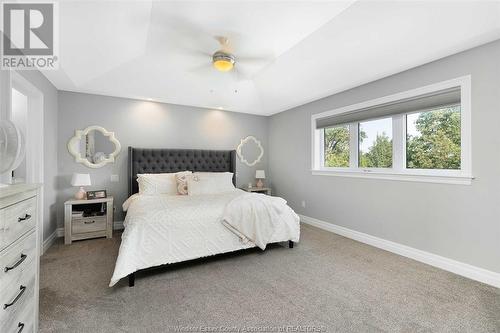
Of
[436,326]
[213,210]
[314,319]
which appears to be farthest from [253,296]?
[436,326]

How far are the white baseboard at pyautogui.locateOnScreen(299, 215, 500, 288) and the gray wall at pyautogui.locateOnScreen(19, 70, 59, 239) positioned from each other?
4.25 meters

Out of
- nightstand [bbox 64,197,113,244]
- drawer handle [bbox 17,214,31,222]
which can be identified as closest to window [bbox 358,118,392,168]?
drawer handle [bbox 17,214,31,222]

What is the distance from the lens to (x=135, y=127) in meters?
4.23

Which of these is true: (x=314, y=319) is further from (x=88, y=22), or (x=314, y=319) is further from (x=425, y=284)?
(x=88, y=22)

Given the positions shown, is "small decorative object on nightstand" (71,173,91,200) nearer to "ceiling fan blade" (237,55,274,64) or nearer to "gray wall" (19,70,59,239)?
"gray wall" (19,70,59,239)

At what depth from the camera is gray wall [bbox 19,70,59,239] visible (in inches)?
125

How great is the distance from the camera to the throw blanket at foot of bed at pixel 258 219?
9.21 feet

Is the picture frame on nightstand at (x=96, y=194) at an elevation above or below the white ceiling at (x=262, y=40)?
below

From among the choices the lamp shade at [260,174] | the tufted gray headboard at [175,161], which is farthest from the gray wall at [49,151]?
the lamp shade at [260,174]

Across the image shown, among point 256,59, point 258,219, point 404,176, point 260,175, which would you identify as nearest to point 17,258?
point 258,219

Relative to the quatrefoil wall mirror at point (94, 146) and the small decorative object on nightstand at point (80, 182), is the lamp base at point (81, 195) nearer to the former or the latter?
the small decorative object on nightstand at point (80, 182)

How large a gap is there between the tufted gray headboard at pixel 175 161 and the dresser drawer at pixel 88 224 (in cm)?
62

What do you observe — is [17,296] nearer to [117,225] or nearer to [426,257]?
[117,225]

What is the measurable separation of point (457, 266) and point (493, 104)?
1.68m
